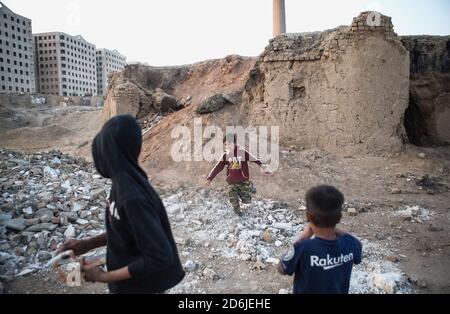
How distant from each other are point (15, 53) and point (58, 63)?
5593 millimetres

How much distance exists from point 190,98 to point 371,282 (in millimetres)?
8332

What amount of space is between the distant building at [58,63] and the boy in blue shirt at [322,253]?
44.1 meters

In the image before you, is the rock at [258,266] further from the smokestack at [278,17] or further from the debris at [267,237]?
the smokestack at [278,17]

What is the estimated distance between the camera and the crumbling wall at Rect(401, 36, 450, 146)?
8.50m

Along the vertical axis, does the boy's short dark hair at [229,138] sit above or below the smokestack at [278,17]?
below

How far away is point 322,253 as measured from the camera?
5.15 ft

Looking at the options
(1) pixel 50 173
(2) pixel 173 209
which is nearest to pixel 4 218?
(2) pixel 173 209

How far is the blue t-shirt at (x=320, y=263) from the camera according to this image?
1.57m

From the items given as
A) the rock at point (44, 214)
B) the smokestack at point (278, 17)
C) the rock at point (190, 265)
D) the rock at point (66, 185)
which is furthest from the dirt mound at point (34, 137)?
the smokestack at point (278, 17)

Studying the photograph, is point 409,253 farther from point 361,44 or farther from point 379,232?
point 361,44

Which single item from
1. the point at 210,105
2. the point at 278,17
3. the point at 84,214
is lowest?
the point at 84,214

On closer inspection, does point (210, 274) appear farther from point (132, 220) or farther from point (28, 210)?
point (28, 210)

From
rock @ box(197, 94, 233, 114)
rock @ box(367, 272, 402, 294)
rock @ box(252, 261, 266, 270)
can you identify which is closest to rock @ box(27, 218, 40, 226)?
rock @ box(252, 261, 266, 270)

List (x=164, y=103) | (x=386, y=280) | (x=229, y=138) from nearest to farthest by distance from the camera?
(x=386, y=280), (x=229, y=138), (x=164, y=103)
